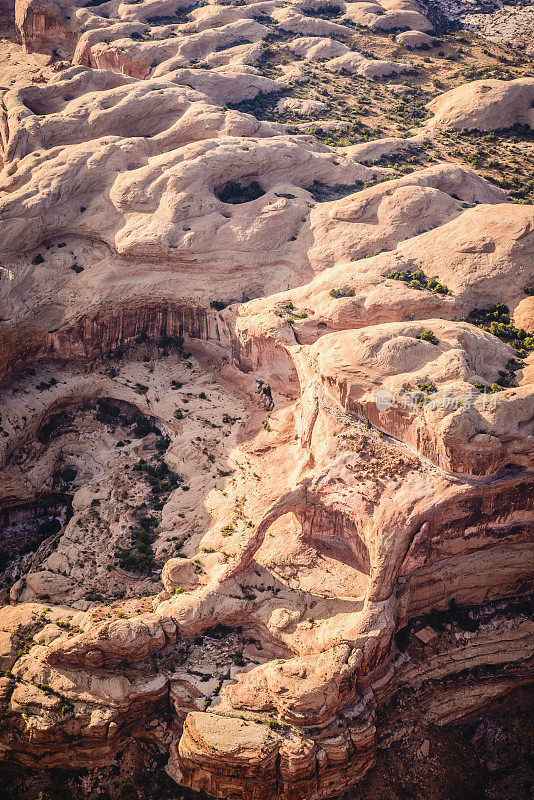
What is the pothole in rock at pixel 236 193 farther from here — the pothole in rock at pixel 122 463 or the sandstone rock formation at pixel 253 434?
the pothole in rock at pixel 122 463

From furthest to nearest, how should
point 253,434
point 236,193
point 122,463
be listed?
point 236,193
point 122,463
point 253,434

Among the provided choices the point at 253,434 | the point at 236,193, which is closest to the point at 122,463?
the point at 253,434

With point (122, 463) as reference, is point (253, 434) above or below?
above

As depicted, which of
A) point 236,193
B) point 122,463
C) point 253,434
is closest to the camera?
point 253,434

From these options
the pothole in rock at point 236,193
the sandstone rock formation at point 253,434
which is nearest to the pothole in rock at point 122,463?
the sandstone rock formation at point 253,434

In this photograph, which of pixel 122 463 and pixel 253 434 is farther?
pixel 122 463

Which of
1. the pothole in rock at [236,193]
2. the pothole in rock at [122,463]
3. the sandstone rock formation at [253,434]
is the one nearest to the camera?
the sandstone rock formation at [253,434]

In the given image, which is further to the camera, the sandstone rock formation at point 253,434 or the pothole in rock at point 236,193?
the pothole in rock at point 236,193

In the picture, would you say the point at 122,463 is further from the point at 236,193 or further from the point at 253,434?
the point at 236,193

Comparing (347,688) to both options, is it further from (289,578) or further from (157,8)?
(157,8)
